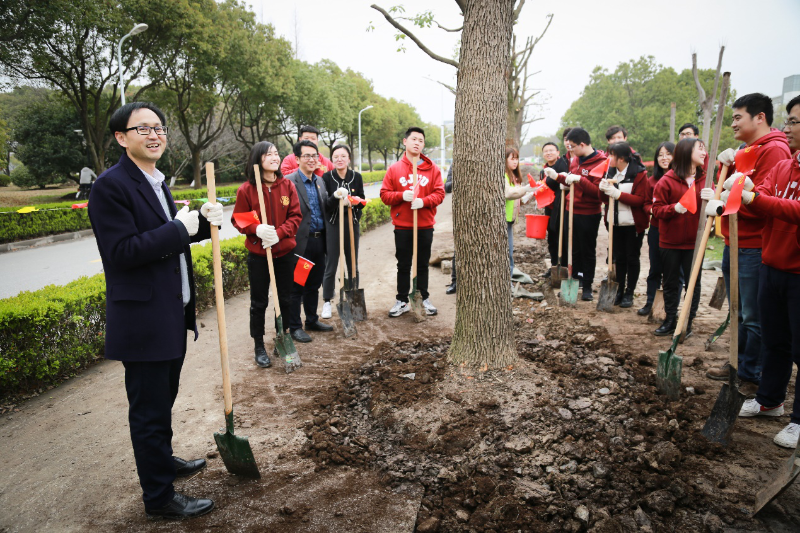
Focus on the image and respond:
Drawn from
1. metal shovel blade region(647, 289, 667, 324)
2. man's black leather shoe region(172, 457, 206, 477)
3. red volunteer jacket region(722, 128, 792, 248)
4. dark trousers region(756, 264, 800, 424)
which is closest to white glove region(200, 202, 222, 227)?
man's black leather shoe region(172, 457, 206, 477)

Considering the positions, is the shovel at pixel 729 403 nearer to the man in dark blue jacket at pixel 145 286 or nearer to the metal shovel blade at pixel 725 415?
the metal shovel blade at pixel 725 415

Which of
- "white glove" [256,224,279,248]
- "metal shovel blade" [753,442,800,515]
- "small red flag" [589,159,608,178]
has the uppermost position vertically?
"small red flag" [589,159,608,178]

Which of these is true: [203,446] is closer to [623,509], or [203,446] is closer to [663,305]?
[623,509]

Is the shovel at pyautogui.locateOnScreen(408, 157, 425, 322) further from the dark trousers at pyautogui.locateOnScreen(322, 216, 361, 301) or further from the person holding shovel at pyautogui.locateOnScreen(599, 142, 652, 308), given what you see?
the person holding shovel at pyautogui.locateOnScreen(599, 142, 652, 308)

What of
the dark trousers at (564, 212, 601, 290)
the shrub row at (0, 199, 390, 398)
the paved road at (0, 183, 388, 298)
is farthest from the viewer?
the paved road at (0, 183, 388, 298)

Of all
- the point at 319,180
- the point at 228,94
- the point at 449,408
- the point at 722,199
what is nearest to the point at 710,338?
the point at 722,199

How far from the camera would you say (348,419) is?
11.4ft

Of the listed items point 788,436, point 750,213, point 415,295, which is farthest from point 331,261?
point 788,436

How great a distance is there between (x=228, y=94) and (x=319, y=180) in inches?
914

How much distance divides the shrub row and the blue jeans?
545 cm

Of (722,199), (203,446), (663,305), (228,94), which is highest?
(228,94)

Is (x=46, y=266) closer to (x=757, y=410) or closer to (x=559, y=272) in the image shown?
(x=559, y=272)

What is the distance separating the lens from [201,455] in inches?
123

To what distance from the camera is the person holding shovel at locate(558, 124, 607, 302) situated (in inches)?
240
